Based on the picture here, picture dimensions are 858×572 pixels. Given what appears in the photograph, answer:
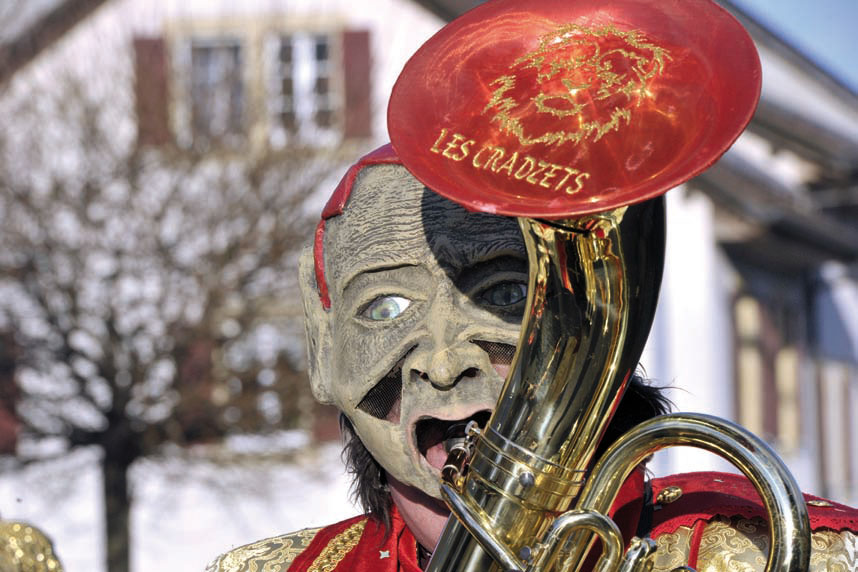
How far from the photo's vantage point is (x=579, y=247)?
175 cm

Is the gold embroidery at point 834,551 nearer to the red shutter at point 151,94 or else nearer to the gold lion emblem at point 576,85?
the gold lion emblem at point 576,85

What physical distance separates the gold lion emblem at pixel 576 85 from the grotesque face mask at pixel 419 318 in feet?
0.83

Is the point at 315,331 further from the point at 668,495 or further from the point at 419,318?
the point at 668,495

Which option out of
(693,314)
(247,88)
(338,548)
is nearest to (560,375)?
(338,548)

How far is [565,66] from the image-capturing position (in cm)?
183

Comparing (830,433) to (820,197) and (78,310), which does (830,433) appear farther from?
(78,310)

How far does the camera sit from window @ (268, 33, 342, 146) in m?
10.6

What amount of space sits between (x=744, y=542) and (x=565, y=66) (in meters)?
0.68

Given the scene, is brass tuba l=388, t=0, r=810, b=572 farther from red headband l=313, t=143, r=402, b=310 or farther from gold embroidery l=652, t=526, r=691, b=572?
red headband l=313, t=143, r=402, b=310

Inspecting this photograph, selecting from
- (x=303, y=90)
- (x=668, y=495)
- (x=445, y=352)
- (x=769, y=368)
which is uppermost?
(x=445, y=352)

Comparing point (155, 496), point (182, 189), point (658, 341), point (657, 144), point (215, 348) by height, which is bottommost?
point (155, 496)

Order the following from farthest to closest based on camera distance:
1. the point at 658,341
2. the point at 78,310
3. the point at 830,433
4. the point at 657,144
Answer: the point at 830,433 → the point at 658,341 → the point at 78,310 → the point at 657,144

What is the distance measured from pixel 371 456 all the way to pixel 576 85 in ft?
2.66

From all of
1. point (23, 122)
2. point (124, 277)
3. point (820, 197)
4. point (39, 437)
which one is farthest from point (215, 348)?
point (820, 197)
